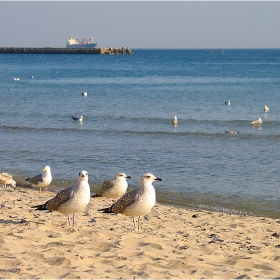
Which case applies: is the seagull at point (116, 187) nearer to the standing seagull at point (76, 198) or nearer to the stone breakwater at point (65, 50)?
the standing seagull at point (76, 198)

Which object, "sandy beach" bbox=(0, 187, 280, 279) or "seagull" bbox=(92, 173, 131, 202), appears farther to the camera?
"seagull" bbox=(92, 173, 131, 202)

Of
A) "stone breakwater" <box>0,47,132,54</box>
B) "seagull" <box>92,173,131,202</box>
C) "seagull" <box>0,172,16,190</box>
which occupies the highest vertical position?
"stone breakwater" <box>0,47,132,54</box>

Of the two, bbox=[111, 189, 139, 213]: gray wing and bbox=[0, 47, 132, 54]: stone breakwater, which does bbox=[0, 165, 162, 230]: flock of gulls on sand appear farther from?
bbox=[0, 47, 132, 54]: stone breakwater

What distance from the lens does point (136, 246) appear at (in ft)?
23.4

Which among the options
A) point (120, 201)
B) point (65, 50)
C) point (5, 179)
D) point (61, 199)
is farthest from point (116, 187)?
point (65, 50)

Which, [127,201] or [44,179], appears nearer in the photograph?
[127,201]

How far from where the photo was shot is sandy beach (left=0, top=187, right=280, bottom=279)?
5922 millimetres

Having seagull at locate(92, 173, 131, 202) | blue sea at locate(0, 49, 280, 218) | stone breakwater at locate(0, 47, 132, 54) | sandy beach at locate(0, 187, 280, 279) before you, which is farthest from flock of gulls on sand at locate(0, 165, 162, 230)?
stone breakwater at locate(0, 47, 132, 54)

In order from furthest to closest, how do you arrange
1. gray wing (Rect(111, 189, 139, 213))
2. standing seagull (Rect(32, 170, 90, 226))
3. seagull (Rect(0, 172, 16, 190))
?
seagull (Rect(0, 172, 16, 190)) < gray wing (Rect(111, 189, 139, 213)) < standing seagull (Rect(32, 170, 90, 226))

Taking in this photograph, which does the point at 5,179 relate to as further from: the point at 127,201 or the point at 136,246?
the point at 136,246

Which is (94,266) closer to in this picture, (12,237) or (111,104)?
(12,237)

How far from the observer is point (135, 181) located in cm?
1354

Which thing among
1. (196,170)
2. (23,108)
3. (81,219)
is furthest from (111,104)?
(81,219)

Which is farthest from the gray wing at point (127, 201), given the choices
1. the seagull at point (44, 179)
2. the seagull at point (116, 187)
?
the seagull at point (44, 179)
